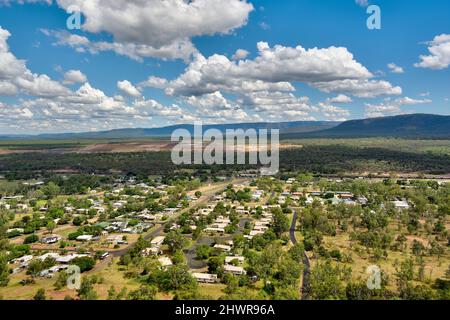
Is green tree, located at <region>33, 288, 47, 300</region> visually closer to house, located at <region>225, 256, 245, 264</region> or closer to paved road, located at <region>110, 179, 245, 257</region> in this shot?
paved road, located at <region>110, 179, 245, 257</region>

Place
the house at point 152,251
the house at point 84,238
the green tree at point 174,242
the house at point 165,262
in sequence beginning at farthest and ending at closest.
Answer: the house at point 84,238 < the green tree at point 174,242 < the house at point 152,251 < the house at point 165,262

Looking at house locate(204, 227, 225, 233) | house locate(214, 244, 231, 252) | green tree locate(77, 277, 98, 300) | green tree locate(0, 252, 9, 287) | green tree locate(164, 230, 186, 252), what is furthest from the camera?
house locate(204, 227, 225, 233)

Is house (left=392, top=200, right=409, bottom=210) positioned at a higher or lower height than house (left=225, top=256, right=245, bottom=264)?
higher

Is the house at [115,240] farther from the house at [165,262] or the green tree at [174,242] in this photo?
the house at [165,262]

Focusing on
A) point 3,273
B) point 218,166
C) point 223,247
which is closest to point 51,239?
point 3,273

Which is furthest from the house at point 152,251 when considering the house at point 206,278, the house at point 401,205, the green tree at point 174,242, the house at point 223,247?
the house at point 401,205

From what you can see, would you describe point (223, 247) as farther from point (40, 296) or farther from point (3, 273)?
point (3, 273)

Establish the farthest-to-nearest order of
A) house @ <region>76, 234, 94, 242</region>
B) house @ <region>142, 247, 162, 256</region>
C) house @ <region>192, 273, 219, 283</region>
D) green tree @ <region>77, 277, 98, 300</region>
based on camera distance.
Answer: house @ <region>76, 234, 94, 242</region> < house @ <region>142, 247, 162, 256</region> < house @ <region>192, 273, 219, 283</region> < green tree @ <region>77, 277, 98, 300</region>

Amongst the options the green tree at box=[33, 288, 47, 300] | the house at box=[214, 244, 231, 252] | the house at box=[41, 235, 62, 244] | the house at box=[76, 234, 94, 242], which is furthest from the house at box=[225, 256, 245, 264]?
the house at box=[41, 235, 62, 244]
